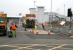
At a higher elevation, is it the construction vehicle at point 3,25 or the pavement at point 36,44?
the construction vehicle at point 3,25

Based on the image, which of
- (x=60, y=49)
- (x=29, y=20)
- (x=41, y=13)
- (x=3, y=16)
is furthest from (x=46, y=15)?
(x=60, y=49)

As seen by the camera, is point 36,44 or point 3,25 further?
point 3,25

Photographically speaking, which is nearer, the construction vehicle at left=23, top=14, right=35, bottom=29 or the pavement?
the pavement

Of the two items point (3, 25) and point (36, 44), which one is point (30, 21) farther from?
point (36, 44)

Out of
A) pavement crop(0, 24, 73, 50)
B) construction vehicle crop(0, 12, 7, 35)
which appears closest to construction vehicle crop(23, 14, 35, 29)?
construction vehicle crop(0, 12, 7, 35)

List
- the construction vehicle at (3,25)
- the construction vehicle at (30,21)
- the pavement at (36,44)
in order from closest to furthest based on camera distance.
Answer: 1. the pavement at (36,44)
2. the construction vehicle at (3,25)
3. the construction vehicle at (30,21)

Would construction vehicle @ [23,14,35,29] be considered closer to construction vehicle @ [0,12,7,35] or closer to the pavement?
construction vehicle @ [0,12,7,35]

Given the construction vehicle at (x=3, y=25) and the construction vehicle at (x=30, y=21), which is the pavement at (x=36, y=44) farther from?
the construction vehicle at (x=30, y=21)

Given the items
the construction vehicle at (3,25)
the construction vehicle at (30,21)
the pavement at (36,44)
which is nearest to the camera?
the pavement at (36,44)

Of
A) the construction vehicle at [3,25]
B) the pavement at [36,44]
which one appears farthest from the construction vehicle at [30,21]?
the pavement at [36,44]

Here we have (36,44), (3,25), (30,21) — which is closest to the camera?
(36,44)

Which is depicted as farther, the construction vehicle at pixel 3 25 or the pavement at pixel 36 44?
the construction vehicle at pixel 3 25

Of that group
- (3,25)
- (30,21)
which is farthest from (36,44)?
(30,21)

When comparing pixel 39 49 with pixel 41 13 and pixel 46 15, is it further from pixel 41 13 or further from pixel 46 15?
pixel 46 15
